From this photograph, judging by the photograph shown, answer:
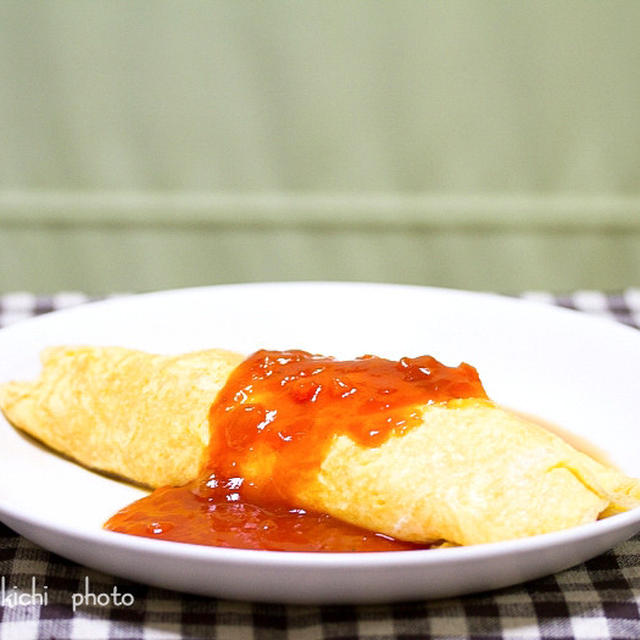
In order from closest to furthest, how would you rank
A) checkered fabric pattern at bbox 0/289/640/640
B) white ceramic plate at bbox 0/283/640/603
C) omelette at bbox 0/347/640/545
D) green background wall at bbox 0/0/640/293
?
white ceramic plate at bbox 0/283/640/603 < checkered fabric pattern at bbox 0/289/640/640 < omelette at bbox 0/347/640/545 < green background wall at bbox 0/0/640/293

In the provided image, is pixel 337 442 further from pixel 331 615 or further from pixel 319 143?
pixel 319 143

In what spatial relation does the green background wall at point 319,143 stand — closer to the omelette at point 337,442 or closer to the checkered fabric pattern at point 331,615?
the omelette at point 337,442

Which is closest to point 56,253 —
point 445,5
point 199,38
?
point 199,38

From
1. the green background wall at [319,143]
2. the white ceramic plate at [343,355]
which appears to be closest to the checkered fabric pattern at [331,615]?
the white ceramic plate at [343,355]

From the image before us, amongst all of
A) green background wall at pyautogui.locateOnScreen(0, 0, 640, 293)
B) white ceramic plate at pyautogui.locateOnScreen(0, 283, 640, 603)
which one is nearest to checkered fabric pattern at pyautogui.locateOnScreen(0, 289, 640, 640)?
white ceramic plate at pyautogui.locateOnScreen(0, 283, 640, 603)

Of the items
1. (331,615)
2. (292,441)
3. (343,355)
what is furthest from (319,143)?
(331,615)

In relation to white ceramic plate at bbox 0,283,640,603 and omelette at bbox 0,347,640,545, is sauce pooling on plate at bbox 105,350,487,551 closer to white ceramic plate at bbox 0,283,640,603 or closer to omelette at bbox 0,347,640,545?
omelette at bbox 0,347,640,545

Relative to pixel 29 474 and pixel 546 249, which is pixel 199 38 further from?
pixel 29 474
